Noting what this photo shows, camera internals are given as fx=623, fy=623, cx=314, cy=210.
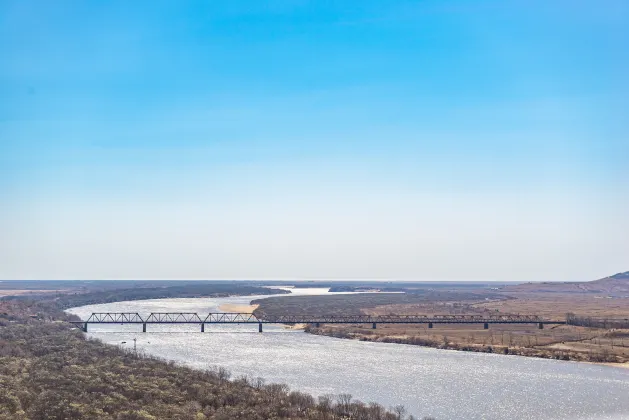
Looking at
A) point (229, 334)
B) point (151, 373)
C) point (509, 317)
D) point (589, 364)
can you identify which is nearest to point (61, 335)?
point (229, 334)

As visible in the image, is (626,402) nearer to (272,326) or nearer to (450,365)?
(450,365)

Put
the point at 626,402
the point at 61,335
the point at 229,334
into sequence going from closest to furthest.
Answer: the point at 626,402 → the point at 61,335 → the point at 229,334

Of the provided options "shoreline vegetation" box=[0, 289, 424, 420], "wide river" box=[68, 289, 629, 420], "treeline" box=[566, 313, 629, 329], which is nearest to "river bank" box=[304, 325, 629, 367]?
"wide river" box=[68, 289, 629, 420]

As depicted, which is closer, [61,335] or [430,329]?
[61,335]

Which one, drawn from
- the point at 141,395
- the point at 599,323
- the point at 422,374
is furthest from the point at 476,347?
the point at 141,395

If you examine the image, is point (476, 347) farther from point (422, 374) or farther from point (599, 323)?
point (599, 323)

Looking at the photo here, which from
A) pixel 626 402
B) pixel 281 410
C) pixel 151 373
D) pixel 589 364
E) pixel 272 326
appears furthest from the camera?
pixel 272 326
